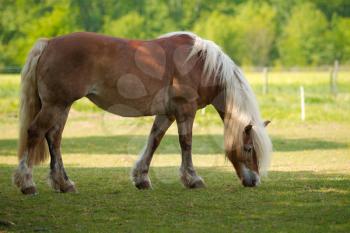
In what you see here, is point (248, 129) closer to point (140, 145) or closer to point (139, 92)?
point (139, 92)

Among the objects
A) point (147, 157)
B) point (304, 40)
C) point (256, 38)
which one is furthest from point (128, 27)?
point (147, 157)

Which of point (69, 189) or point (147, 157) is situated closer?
point (69, 189)

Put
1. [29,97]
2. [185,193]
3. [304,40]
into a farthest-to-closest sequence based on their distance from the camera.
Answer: [304,40]
[185,193]
[29,97]

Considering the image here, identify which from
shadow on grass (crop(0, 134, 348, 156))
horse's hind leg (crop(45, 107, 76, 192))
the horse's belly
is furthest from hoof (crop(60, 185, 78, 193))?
shadow on grass (crop(0, 134, 348, 156))

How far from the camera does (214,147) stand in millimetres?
16359

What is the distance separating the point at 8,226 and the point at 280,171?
18.7 feet

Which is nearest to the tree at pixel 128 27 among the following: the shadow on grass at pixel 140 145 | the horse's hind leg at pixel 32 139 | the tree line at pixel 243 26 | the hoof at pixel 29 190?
the tree line at pixel 243 26

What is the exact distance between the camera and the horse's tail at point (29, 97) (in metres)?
8.81

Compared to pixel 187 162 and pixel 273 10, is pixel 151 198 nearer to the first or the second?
pixel 187 162

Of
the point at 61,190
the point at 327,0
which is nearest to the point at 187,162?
the point at 61,190

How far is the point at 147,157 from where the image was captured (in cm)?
965

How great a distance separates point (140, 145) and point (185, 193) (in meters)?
8.54

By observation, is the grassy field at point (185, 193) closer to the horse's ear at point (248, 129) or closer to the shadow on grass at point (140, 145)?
the shadow on grass at point (140, 145)

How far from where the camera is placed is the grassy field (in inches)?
274
